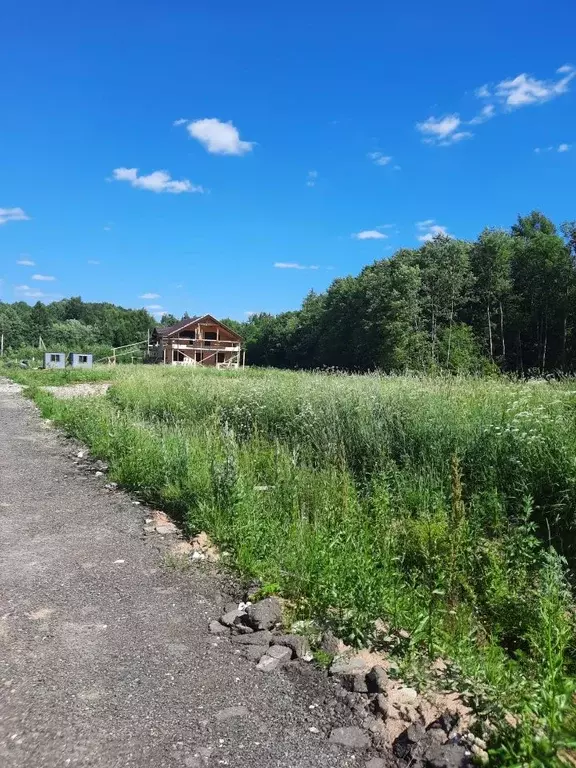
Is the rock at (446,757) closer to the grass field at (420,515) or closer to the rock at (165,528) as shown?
the grass field at (420,515)

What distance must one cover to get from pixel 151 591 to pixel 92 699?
4.67 ft

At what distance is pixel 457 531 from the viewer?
4.32m

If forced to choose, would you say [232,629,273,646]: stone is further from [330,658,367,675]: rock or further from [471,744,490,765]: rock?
[471,744,490,765]: rock

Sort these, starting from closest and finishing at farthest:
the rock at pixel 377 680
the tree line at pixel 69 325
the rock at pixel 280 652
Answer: the rock at pixel 377 680
the rock at pixel 280 652
the tree line at pixel 69 325

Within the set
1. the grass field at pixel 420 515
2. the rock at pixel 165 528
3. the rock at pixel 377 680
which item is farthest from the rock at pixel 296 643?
the rock at pixel 165 528

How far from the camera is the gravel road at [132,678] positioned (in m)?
2.46

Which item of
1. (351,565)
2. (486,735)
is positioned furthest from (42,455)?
(486,735)

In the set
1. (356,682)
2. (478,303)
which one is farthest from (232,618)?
(478,303)

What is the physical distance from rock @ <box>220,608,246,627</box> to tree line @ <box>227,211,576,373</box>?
40313mm

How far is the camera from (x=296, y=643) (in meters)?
3.34

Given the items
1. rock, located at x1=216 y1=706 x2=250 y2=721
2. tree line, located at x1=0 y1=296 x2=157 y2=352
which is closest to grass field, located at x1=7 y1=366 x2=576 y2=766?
rock, located at x1=216 y1=706 x2=250 y2=721

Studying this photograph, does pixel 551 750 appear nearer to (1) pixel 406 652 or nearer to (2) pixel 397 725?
(2) pixel 397 725

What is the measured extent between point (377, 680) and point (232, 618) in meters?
Answer: 1.24

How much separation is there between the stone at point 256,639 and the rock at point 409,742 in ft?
3.72
